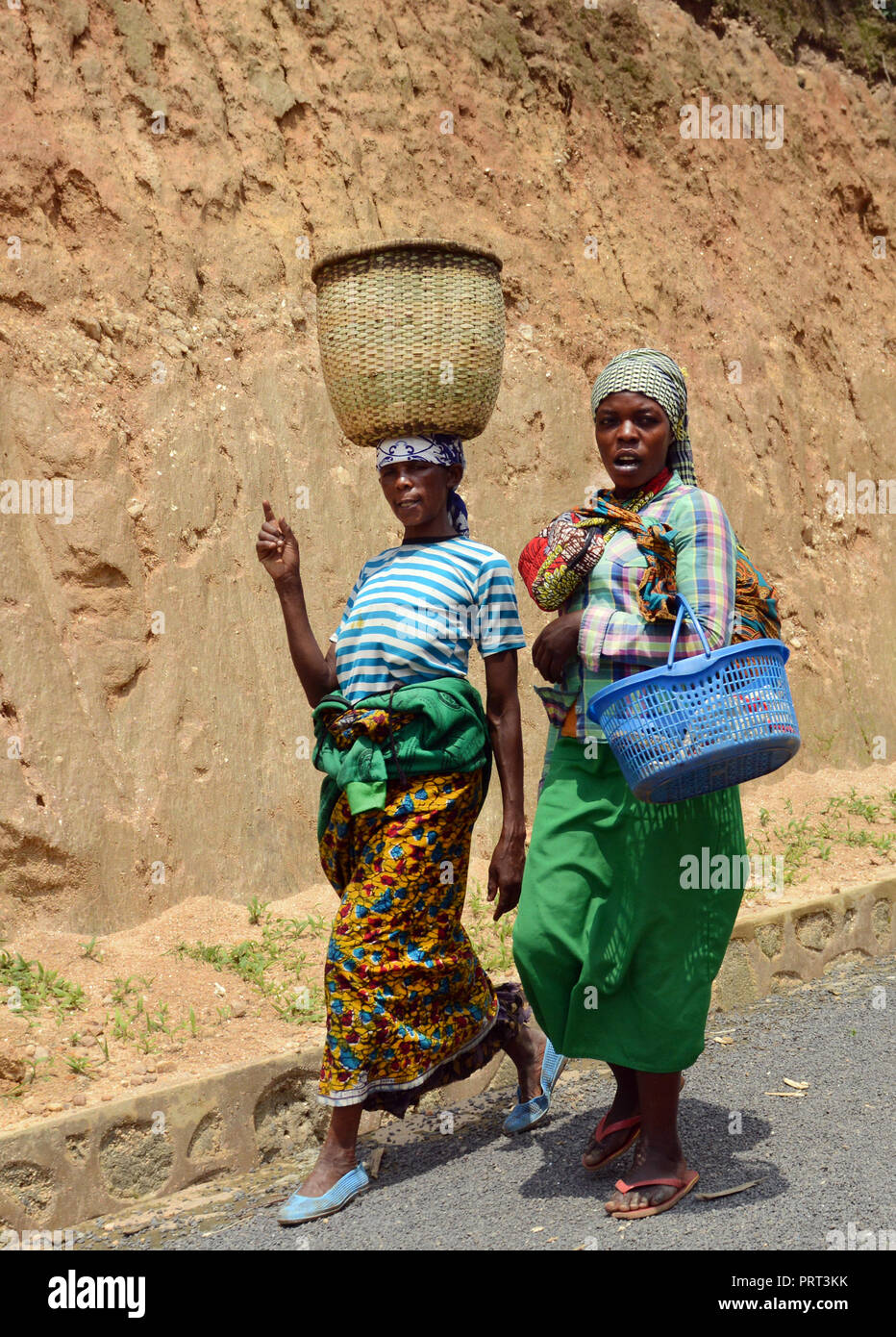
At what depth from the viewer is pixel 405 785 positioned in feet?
12.0

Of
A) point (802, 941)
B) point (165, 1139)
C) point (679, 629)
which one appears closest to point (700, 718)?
point (679, 629)

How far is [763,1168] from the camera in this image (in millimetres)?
3643

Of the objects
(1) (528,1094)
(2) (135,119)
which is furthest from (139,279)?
(1) (528,1094)

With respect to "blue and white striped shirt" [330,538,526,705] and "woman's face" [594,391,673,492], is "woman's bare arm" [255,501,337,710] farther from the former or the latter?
"woman's face" [594,391,673,492]

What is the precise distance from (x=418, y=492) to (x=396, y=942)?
126 cm

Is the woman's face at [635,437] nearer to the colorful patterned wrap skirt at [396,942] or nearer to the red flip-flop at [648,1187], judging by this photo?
the colorful patterned wrap skirt at [396,942]

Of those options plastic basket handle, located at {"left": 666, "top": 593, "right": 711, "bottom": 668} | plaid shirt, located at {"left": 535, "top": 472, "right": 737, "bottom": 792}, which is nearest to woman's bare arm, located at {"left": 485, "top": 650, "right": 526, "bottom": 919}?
plaid shirt, located at {"left": 535, "top": 472, "right": 737, "bottom": 792}

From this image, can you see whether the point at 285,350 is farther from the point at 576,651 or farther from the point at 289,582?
the point at 576,651

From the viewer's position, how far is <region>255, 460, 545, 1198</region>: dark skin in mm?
3613

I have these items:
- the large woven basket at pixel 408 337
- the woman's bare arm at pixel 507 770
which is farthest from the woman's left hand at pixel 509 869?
the large woven basket at pixel 408 337

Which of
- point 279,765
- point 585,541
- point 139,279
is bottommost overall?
point 279,765

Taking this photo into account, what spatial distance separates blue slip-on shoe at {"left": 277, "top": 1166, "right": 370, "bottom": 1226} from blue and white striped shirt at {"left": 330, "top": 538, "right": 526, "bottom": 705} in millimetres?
1300

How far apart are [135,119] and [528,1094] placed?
4933 mm

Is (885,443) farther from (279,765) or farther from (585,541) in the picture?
(585,541)
